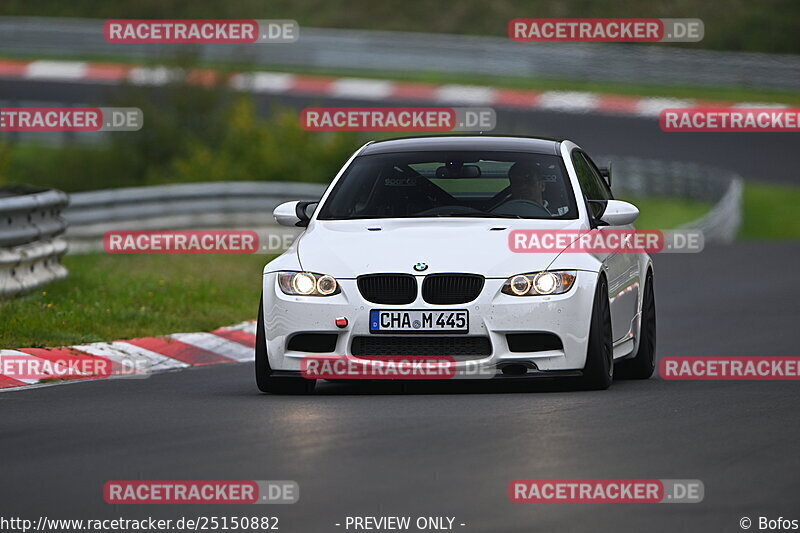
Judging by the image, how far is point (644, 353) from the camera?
11477mm

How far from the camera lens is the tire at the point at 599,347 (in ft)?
32.3

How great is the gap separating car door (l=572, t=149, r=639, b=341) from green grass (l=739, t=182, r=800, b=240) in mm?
19050

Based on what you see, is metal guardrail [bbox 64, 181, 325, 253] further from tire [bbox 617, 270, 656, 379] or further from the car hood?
the car hood

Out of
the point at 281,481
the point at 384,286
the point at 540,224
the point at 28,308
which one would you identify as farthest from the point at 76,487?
the point at 28,308

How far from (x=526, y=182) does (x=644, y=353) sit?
1481 millimetres

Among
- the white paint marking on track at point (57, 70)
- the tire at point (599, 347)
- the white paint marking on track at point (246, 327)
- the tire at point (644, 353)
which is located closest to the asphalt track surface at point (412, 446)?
the tire at point (599, 347)

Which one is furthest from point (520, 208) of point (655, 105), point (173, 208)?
point (655, 105)

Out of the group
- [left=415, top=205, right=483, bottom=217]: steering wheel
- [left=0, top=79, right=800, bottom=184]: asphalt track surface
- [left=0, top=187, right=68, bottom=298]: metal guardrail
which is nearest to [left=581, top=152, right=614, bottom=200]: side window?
[left=415, top=205, right=483, bottom=217]: steering wheel

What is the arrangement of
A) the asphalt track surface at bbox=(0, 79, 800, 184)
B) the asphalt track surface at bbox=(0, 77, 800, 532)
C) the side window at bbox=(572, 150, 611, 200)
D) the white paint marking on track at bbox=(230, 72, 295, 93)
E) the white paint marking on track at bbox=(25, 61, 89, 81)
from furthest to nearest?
the white paint marking on track at bbox=(25, 61, 89, 81) → the white paint marking on track at bbox=(230, 72, 295, 93) → the asphalt track surface at bbox=(0, 79, 800, 184) → the side window at bbox=(572, 150, 611, 200) → the asphalt track surface at bbox=(0, 77, 800, 532)

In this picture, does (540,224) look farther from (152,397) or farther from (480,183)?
(152,397)

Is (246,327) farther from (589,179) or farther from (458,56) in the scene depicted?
(458,56)

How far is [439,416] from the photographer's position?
8.91m

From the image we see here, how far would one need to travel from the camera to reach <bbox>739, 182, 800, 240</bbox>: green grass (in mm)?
30891

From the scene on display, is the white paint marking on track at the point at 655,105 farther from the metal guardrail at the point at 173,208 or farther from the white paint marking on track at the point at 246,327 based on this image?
the white paint marking on track at the point at 246,327
